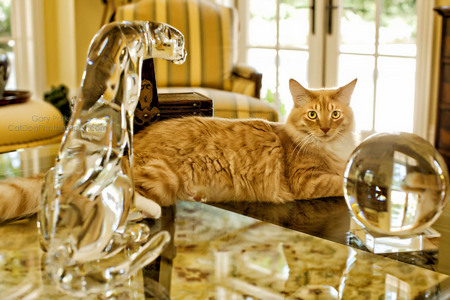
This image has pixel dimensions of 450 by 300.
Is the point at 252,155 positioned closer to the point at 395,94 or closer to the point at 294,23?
the point at 395,94

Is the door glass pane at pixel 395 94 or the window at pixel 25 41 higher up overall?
the window at pixel 25 41

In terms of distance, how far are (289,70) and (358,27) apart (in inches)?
24.8

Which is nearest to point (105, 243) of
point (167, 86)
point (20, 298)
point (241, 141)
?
point (20, 298)

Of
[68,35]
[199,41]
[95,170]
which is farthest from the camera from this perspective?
[68,35]

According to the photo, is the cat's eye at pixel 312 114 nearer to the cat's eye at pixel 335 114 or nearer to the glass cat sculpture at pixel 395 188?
the cat's eye at pixel 335 114

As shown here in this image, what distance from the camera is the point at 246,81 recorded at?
134 inches

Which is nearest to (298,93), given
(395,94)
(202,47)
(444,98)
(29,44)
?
(444,98)

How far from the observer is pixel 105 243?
2.54 feet

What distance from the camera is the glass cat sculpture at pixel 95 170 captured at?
29.2 inches

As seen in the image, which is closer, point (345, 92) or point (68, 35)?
point (345, 92)

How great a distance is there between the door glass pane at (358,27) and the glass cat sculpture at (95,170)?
3064 millimetres

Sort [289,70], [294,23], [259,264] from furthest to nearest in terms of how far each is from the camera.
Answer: [289,70] < [294,23] < [259,264]

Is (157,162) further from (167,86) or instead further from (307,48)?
(307,48)

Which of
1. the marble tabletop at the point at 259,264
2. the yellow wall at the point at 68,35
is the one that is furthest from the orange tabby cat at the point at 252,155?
the yellow wall at the point at 68,35
